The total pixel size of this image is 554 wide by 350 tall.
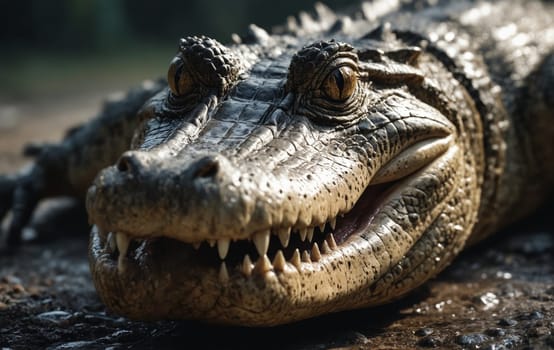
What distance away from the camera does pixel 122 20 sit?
18.5 m

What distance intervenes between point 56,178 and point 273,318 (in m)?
3.49

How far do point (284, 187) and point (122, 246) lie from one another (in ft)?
2.15

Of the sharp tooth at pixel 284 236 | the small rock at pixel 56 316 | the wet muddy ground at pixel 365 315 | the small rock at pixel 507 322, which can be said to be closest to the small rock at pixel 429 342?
the wet muddy ground at pixel 365 315

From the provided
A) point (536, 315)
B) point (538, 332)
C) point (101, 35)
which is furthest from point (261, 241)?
point (101, 35)

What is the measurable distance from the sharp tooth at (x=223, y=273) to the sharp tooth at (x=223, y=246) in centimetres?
7

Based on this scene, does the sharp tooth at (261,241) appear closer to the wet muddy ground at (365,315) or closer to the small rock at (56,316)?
the wet muddy ground at (365,315)

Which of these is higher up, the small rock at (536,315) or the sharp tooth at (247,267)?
the sharp tooth at (247,267)

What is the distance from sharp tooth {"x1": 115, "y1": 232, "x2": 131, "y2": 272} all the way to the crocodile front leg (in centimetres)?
274

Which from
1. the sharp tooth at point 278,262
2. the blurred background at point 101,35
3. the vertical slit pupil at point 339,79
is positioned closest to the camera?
the sharp tooth at point 278,262

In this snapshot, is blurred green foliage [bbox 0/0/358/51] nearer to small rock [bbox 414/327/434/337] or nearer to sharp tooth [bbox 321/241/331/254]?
small rock [bbox 414/327/434/337]

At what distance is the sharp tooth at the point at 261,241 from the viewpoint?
296cm

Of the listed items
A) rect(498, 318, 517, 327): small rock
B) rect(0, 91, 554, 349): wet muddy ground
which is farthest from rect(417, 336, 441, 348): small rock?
rect(498, 318, 517, 327): small rock

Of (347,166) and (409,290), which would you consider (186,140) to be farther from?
(409,290)

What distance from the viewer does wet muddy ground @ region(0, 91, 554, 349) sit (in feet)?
11.5
